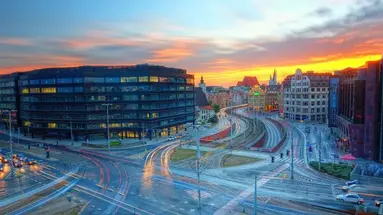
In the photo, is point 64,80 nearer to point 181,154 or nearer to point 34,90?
point 34,90

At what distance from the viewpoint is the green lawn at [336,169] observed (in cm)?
5466

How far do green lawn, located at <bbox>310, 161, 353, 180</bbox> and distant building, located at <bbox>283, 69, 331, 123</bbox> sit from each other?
86.0 metres

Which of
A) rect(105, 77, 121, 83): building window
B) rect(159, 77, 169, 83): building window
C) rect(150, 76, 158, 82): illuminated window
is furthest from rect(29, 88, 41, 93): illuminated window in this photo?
rect(159, 77, 169, 83): building window

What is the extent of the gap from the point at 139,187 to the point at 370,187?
130 feet

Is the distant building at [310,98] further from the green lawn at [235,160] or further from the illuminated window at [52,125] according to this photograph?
the illuminated window at [52,125]

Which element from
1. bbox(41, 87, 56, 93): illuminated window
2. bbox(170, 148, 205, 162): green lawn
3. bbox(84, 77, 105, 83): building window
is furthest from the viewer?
bbox(41, 87, 56, 93): illuminated window

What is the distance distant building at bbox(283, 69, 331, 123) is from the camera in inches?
5704

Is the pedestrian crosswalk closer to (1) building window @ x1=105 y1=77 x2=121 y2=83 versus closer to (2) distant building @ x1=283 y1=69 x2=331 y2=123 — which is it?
(1) building window @ x1=105 y1=77 x2=121 y2=83

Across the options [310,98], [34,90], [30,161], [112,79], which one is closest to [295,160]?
[30,161]

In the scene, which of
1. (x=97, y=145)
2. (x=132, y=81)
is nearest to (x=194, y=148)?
(x=97, y=145)

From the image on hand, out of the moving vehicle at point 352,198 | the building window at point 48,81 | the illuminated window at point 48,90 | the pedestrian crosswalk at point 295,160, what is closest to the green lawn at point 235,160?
the pedestrian crosswalk at point 295,160

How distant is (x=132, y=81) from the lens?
10650 centimetres

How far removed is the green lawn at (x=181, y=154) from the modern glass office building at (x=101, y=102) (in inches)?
1047

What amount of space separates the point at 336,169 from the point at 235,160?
69.7 feet
